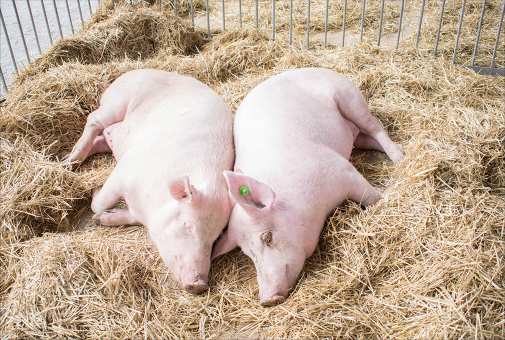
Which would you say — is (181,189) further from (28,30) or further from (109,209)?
(28,30)

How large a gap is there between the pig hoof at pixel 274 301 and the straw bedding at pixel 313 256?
0.03 metres

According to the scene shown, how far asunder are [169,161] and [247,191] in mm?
806

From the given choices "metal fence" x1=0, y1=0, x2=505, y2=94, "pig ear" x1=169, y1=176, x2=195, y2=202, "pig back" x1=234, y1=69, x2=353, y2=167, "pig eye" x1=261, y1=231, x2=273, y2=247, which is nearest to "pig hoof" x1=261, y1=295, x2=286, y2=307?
"pig eye" x1=261, y1=231, x2=273, y2=247

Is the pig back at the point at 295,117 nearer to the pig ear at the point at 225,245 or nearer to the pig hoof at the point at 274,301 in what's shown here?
the pig ear at the point at 225,245

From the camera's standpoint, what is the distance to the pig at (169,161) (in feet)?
8.67

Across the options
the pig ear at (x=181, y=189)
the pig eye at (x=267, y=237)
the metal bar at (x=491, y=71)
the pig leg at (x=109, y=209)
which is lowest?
the pig leg at (x=109, y=209)

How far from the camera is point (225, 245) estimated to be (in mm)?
2830

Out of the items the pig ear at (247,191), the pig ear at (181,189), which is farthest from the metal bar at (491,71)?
the pig ear at (181,189)

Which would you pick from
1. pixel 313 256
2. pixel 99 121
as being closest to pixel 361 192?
pixel 313 256

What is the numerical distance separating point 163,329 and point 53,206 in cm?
153

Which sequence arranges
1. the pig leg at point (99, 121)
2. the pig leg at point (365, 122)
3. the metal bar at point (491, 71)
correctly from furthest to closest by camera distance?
the metal bar at point (491, 71), the pig leg at point (99, 121), the pig leg at point (365, 122)

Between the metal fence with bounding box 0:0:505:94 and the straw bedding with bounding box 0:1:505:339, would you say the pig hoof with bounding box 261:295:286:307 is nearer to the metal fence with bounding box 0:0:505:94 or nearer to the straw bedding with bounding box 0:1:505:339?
the straw bedding with bounding box 0:1:505:339

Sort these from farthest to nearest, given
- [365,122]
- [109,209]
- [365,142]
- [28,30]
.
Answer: [28,30]
[365,142]
[365,122]
[109,209]

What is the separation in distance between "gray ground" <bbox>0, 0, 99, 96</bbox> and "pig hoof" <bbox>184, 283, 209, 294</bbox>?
384cm
